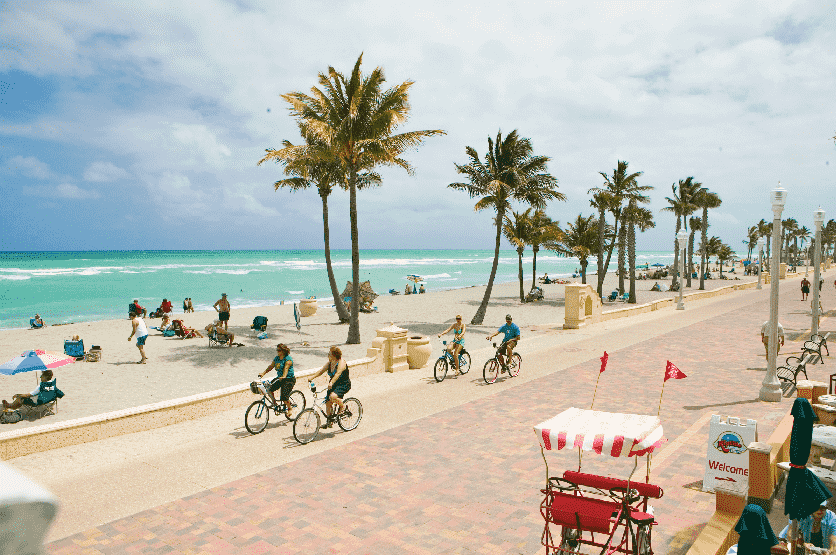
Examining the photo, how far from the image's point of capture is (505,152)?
2875 cm

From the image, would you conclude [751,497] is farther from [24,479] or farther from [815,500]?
[24,479]

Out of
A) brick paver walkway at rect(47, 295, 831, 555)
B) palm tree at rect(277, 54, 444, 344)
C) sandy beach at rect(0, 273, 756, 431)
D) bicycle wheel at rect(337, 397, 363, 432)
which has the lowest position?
sandy beach at rect(0, 273, 756, 431)

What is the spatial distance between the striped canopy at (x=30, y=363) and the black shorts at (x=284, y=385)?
19.7 ft

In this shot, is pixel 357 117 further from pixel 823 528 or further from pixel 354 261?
pixel 823 528

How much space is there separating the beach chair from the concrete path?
32.6 feet

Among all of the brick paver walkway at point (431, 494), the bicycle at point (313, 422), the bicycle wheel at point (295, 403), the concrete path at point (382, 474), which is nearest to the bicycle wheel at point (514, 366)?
the concrete path at point (382, 474)

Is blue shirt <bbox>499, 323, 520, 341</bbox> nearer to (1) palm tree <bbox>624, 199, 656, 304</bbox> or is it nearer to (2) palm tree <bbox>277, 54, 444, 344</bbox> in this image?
(2) palm tree <bbox>277, 54, 444, 344</bbox>

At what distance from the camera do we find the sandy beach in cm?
1490

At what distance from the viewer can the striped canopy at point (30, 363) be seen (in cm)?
1222

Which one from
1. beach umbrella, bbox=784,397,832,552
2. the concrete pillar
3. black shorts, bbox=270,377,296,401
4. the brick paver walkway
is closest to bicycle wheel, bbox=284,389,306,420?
black shorts, bbox=270,377,296,401

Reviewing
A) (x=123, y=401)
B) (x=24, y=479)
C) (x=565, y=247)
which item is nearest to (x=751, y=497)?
(x=24, y=479)

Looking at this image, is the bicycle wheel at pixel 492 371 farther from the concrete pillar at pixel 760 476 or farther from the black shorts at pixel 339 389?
the concrete pillar at pixel 760 476

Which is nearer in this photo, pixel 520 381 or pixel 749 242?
pixel 520 381

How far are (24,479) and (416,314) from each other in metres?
34.2
